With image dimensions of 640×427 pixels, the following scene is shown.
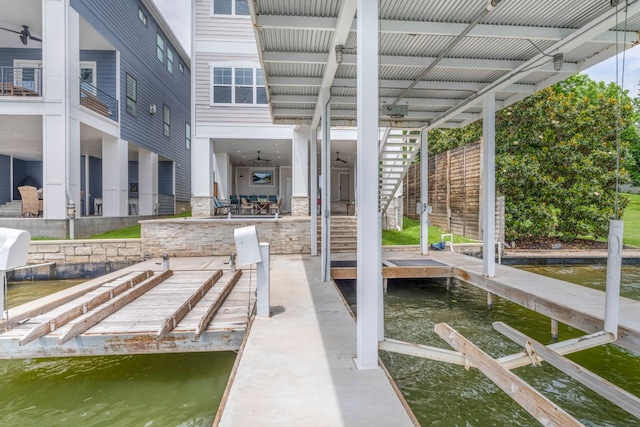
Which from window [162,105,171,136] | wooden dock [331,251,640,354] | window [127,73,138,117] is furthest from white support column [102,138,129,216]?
wooden dock [331,251,640,354]

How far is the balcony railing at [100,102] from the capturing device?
36.5ft

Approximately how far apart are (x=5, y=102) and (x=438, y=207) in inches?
518

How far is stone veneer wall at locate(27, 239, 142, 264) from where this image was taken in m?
8.22

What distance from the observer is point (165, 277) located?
6.04 m

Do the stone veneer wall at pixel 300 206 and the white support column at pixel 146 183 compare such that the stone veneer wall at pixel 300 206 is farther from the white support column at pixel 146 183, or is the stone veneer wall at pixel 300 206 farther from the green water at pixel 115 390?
the green water at pixel 115 390

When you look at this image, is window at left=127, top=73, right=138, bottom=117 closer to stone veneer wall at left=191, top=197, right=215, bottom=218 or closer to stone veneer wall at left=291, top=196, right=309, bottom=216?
stone veneer wall at left=191, top=197, right=215, bottom=218

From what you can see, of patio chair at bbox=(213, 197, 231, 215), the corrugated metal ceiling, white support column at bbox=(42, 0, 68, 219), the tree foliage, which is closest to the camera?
the corrugated metal ceiling

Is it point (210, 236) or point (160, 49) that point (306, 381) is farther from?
point (160, 49)

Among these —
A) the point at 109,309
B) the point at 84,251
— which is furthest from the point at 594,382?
the point at 84,251

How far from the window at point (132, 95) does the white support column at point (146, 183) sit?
5.26 feet

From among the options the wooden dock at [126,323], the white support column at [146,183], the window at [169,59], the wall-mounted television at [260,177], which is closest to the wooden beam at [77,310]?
the wooden dock at [126,323]

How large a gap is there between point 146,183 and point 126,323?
1216 cm

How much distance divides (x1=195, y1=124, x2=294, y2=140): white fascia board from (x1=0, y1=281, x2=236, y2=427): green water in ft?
28.9

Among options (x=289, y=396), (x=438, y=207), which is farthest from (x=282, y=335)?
(x=438, y=207)
